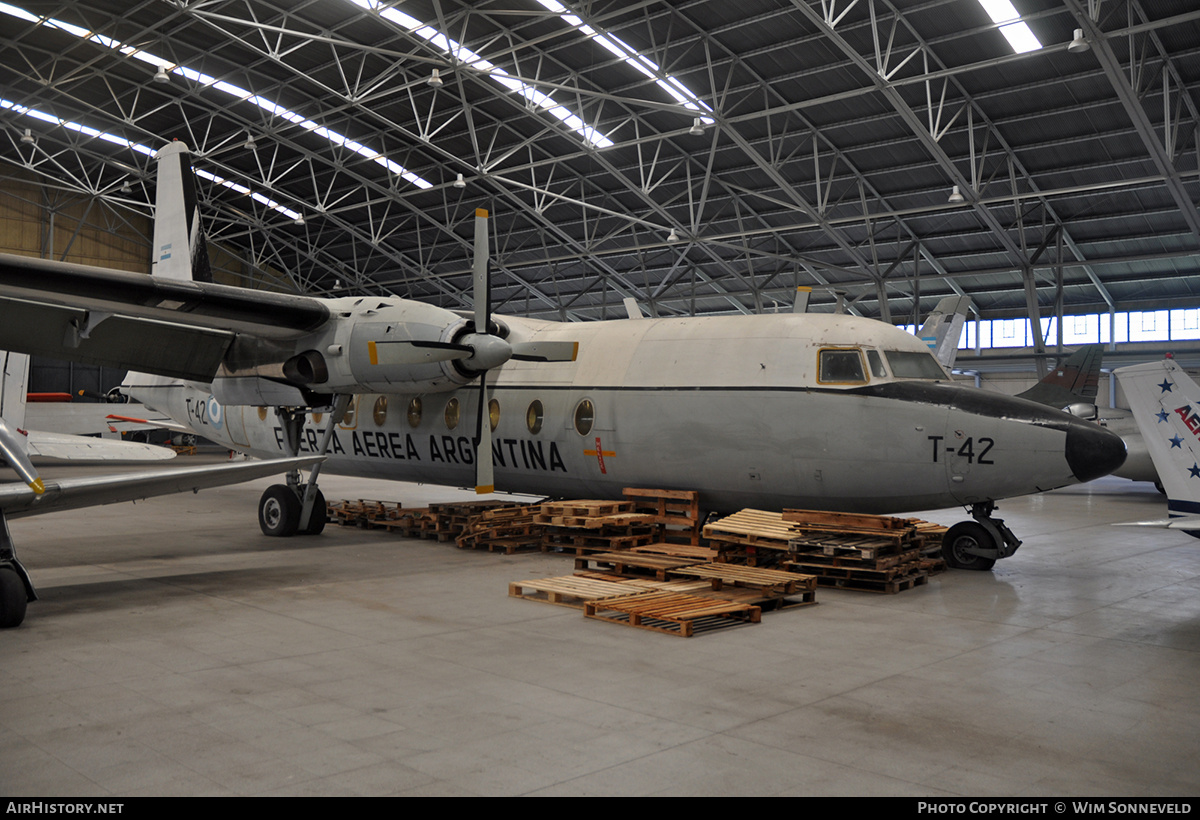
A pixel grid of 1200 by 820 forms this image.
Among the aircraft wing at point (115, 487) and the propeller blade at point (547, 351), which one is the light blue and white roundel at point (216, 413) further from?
the aircraft wing at point (115, 487)

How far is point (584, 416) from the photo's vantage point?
1359cm

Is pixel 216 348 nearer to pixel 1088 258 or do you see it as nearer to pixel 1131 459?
pixel 1131 459

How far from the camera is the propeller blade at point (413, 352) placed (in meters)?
12.4

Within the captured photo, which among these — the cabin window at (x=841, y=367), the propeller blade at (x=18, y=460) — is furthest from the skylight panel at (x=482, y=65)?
the propeller blade at (x=18, y=460)

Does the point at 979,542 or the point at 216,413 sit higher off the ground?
the point at 216,413

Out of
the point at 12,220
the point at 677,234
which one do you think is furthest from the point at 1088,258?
the point at 12,220

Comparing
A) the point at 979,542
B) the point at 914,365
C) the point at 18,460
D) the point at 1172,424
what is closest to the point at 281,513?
the point at 18,460

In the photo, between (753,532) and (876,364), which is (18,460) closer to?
(753,532)

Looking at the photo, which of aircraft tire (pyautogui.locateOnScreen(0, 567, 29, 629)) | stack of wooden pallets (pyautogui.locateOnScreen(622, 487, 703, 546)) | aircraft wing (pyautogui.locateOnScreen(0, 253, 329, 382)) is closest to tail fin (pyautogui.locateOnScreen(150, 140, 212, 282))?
aircraft wing (pyautogui.locateOnScreen(0, 253, 329, 382))

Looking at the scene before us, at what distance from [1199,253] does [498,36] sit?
24.3m

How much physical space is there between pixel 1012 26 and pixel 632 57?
367 inches

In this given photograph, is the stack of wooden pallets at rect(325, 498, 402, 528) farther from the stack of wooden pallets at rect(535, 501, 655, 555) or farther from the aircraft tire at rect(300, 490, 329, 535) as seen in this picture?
the stack of wooden pallets at rect(535, 501, 655, 555)

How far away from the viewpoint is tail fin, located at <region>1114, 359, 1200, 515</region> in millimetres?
8258

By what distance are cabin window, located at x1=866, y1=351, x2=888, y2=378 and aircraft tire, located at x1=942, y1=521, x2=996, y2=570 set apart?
2.49 metres
